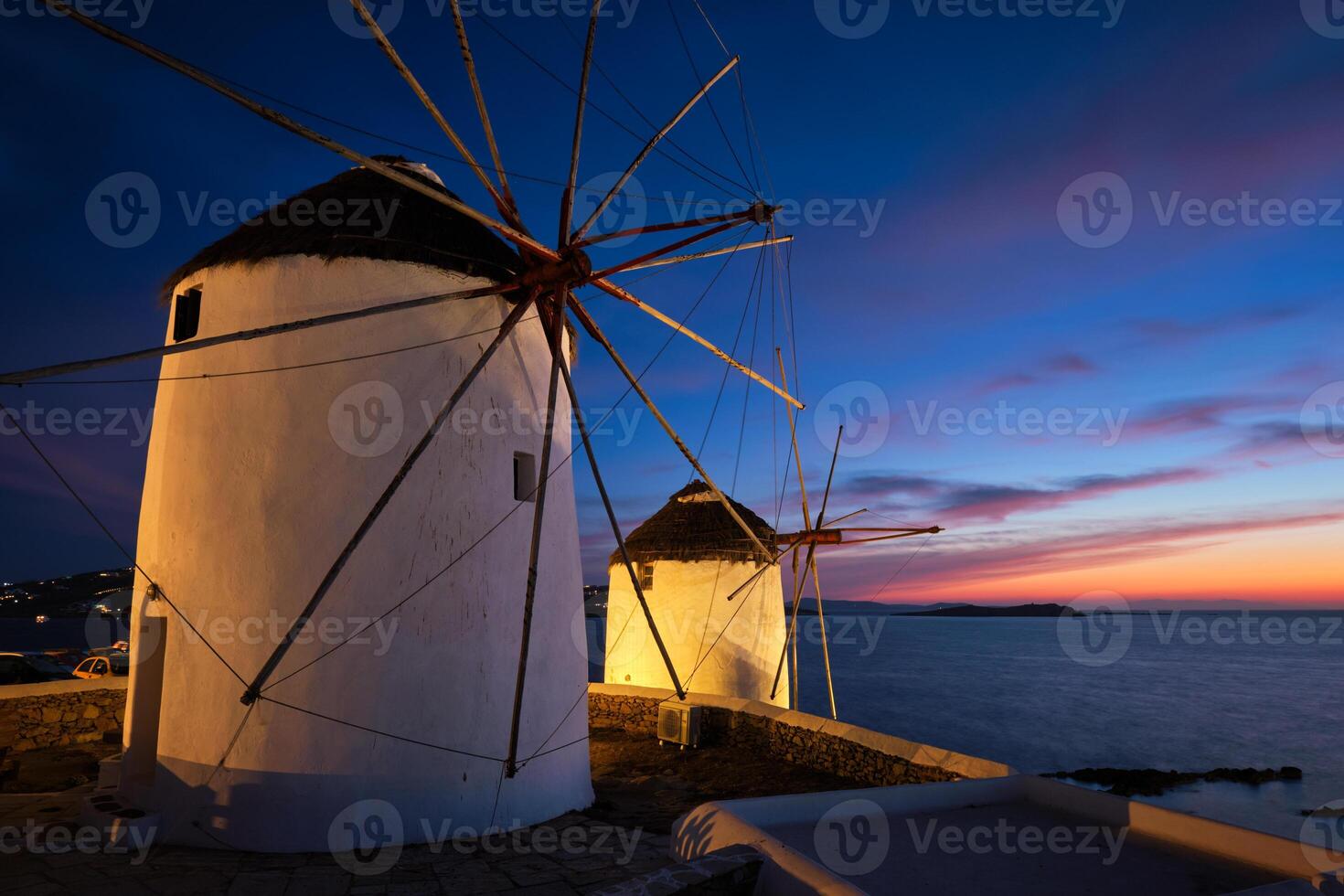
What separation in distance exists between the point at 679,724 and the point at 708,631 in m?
5.68

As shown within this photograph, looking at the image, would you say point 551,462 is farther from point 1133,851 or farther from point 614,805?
point 1133,851

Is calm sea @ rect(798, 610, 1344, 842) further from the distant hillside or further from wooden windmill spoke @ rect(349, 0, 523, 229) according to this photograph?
the distant hillside

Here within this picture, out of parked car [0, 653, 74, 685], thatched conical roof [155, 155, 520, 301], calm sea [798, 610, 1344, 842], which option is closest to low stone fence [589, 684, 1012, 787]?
thatched conical roof [155, 155, 520, 301]

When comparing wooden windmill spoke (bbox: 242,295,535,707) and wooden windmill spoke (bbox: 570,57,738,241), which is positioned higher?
wooden windmill spoke (bbox: 570,57,738,241)

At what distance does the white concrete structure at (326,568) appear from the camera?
600cm

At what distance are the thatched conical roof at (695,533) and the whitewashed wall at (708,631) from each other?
0.75ft

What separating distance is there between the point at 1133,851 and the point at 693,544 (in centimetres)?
1266

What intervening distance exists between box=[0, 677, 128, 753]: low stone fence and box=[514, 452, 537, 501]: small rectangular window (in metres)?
6.87

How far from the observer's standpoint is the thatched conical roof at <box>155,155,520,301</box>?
6.73 m

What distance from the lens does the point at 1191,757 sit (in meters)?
31.6

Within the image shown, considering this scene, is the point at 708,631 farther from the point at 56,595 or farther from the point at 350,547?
the point at 56,595

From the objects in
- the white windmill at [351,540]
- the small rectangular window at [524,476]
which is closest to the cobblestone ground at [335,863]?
the white windmill at [351,540]

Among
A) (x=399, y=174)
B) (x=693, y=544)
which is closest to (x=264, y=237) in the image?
(x=399, y=174)

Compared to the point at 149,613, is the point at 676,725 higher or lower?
lower
